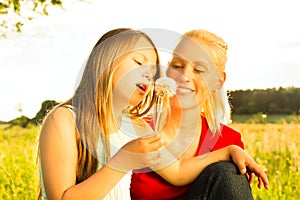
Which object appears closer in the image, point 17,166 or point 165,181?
point 165,181

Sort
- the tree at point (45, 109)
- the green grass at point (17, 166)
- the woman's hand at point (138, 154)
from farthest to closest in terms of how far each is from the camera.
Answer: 1. the green grass at point (17, 166)
2. the tree at point (45, 109)
3. the woman's hand at point (138, 154)

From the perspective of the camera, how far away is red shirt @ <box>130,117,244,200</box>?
104 inches

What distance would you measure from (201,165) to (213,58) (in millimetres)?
627

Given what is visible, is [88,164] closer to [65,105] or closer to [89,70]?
[65,105]

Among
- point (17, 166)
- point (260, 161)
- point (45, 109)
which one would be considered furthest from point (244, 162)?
point (17, 166)

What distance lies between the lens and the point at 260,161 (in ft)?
14.0

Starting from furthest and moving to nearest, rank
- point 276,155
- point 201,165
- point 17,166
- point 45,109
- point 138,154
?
point 276,155
point 17,166
point 45,109
point 201,165
point 138,154

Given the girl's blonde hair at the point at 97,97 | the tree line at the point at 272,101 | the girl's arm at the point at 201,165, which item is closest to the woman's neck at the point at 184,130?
the girl's arm at the point at 201,165

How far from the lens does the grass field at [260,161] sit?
14.1 ft

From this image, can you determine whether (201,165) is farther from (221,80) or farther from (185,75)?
(221,80)

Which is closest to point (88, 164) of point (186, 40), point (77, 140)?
point (77, 140)

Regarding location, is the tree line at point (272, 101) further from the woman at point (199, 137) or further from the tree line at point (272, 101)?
the woman at point (199, 137)

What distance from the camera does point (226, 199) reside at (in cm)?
238

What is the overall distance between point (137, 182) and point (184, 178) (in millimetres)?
303
